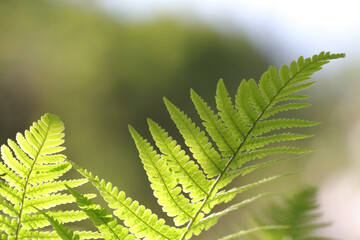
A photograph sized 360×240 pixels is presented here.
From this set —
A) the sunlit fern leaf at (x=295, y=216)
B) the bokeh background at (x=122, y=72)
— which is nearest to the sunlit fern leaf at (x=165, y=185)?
the sunlit fern leaf at (x=295, y=216)

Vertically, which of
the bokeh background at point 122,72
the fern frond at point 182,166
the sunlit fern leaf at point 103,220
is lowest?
the sunlit fern leaf at point 103,220

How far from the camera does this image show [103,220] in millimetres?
559

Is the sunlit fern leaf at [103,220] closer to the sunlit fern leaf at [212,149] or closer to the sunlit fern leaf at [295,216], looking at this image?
the sunlit fern leaf at [212,149]

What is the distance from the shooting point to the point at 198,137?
2.08ft

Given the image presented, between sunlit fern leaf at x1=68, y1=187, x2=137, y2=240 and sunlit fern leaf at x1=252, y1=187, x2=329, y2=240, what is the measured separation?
314mm

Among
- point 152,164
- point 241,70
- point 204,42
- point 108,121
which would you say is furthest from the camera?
point 204,42

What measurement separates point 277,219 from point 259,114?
0.26 meters

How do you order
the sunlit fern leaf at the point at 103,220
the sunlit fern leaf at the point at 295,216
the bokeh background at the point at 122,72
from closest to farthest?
the sunlit fern leaf at the point at 103,220, the sunlit fern leaf at the point at 295,216, the bokeh background at the point at 122,72

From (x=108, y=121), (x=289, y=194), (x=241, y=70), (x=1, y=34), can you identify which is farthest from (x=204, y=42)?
(x=289, y=194)

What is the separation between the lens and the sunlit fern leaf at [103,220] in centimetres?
54

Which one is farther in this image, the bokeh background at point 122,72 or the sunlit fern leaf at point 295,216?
the bokeh background at point 122,72

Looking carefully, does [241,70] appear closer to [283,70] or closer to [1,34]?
[1,34]

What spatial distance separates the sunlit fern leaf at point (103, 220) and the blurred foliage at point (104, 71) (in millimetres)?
10396

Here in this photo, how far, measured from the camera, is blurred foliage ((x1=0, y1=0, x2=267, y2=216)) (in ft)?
39.9
